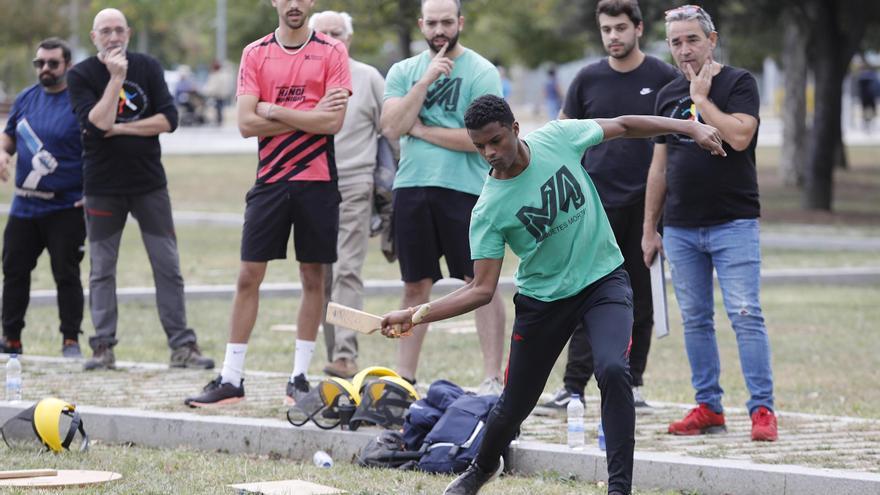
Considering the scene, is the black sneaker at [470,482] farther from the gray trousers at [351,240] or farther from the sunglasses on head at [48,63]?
the sunglasses on head at [48,63]

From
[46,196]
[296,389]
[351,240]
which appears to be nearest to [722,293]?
[296,389]

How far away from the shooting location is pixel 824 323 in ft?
45.1

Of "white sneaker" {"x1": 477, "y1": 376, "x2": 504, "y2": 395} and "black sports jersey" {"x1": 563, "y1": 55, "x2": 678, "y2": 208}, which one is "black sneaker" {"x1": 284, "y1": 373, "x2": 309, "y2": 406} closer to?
"white sneaker" {"x1": 477, "y1": 376, "x2": 504, "y2": 395}

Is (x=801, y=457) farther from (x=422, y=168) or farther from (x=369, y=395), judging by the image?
(x=422, y=168)

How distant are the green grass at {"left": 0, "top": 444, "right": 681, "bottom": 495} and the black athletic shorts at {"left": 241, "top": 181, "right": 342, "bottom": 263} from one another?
137cm

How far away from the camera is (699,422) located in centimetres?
800

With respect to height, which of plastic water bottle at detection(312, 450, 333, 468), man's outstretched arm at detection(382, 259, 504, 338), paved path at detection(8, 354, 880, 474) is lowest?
plastic water bottle at detection(312, 450, 333, 468)

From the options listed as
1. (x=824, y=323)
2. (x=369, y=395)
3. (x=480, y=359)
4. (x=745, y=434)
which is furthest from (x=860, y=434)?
(x=824, y=323)

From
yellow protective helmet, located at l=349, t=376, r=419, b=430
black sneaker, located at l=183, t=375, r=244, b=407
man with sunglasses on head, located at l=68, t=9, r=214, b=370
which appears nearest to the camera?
yellow protective helmet, located at l=349, t=376, r=419, b=430

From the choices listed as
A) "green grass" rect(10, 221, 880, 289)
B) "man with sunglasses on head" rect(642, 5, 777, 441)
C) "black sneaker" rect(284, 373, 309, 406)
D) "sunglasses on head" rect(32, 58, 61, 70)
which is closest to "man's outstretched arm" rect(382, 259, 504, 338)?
"man with sunglasses on head" rect(642, 5, 777, 441)

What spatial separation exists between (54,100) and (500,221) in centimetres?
573

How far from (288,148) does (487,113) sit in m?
2.88

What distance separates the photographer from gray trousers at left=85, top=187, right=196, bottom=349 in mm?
10227

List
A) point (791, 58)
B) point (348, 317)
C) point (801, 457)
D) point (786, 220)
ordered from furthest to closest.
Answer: point (791, 58), point (786, 220), point (801, 457), point (348, 317)
